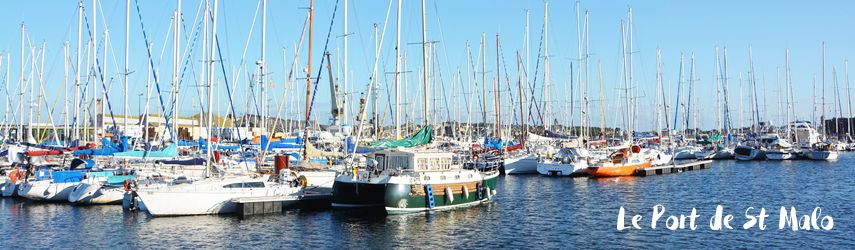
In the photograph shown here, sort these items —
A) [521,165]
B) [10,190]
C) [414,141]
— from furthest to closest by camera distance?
[521,165] < [10,190] < [414,141]

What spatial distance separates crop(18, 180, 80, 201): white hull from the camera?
155 feet

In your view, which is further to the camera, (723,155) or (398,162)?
(723,155)

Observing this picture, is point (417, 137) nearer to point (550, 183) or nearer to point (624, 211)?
point (624, 211)

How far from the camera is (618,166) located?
70.6m

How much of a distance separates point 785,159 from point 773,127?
49.0m

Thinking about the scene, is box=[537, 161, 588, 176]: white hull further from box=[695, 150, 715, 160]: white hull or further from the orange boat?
box=[695, 150, 715, 160]: white hull

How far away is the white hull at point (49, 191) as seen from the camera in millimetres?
47156

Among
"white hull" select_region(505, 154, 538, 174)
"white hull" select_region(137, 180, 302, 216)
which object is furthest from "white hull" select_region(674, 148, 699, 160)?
"white hull" select_region(137, 180, 302, 216)

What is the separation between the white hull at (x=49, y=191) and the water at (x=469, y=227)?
1010mm

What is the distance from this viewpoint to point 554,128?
104m

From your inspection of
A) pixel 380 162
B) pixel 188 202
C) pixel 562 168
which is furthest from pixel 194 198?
pixel 562 168

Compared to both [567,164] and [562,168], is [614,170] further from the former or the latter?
[562,168]

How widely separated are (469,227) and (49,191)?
26.3 metres

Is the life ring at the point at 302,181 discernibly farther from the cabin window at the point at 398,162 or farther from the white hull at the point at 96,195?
the white hull at the point at 96,195
